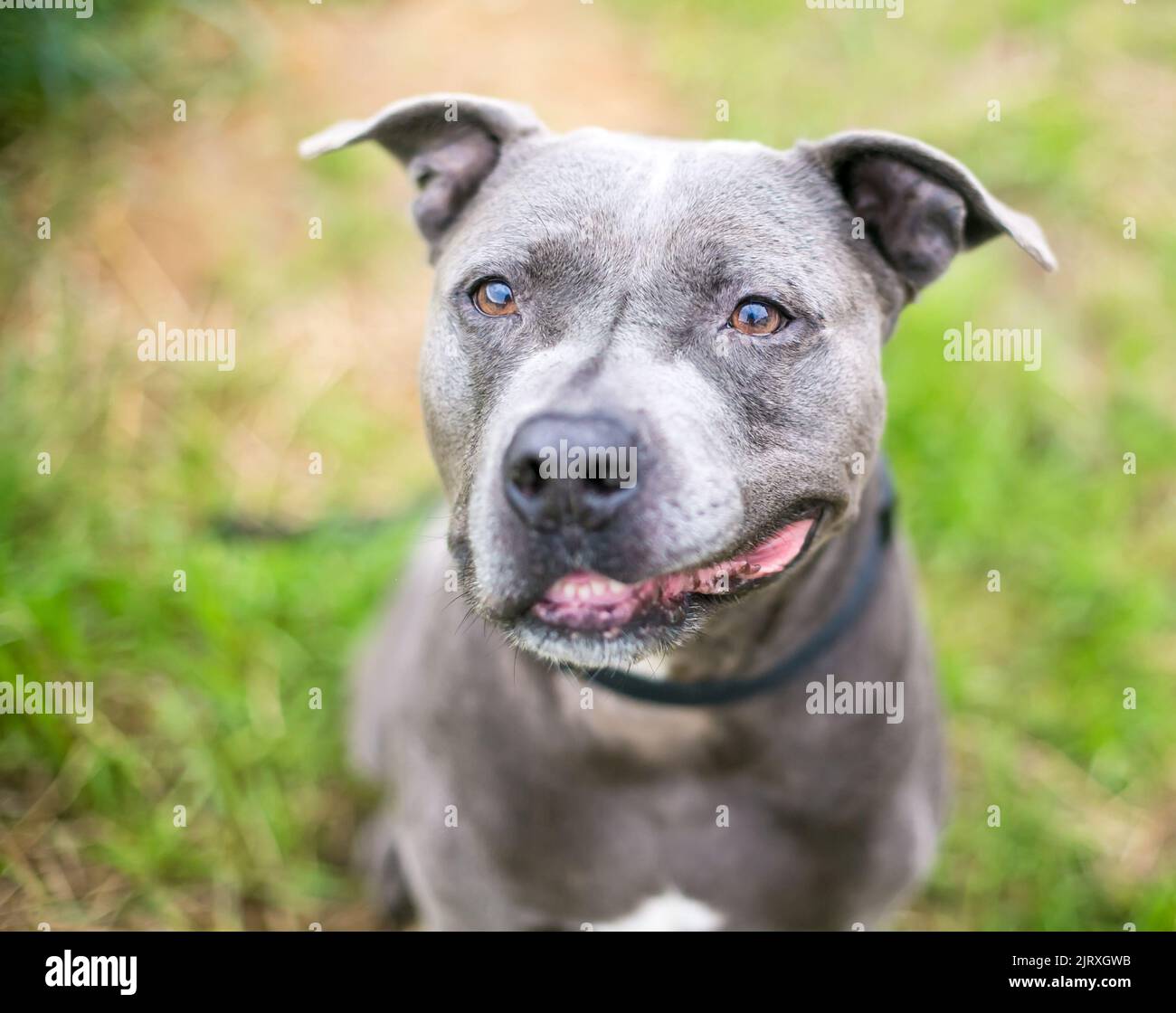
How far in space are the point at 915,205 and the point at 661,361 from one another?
759 millimetres

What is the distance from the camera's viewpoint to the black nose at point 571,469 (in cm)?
189

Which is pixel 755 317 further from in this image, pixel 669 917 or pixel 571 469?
pixel 669 917

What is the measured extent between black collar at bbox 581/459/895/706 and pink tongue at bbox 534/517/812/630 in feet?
1.21

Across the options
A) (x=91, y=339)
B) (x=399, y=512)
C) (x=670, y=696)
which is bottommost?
(x=670, y=696)

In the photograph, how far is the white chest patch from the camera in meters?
2.66

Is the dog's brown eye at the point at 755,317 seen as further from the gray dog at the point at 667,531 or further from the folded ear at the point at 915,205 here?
the folded ear at the point at 915,205

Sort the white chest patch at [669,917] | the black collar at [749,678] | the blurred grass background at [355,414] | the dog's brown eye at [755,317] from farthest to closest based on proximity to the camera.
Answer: the blurred grass background at [355,414], the white chest patch at [669,917], the black collar at [749,678], the dog's brown eye at [755,317]

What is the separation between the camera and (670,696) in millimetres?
2486

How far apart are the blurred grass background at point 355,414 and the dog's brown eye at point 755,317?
7.36 ft

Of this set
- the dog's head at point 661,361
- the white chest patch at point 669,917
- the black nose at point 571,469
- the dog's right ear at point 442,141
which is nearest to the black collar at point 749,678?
the dog's head at point 661,361
